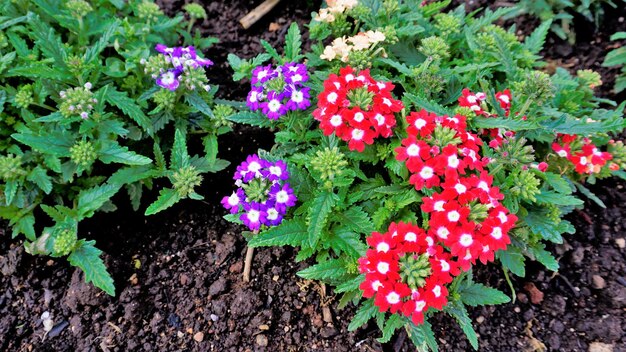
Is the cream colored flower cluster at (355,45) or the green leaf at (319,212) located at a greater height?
the cream colored flower cluster at (355,45)

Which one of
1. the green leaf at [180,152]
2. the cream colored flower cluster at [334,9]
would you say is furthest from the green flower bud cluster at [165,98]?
the cream colored flower cluster at [334,9]

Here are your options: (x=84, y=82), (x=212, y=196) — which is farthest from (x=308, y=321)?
(x=84, y=82)

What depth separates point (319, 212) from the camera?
2410mm

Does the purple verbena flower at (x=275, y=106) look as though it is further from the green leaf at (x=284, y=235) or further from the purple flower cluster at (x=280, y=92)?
the green leaf at (x=284, y=235)

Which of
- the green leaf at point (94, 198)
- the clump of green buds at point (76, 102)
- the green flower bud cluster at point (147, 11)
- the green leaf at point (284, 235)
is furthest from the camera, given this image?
the green flower bud cluster at point (147, 11)

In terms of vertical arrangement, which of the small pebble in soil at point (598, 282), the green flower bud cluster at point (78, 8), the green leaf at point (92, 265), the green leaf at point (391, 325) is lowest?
the small pebble in soil at point (598, 282)

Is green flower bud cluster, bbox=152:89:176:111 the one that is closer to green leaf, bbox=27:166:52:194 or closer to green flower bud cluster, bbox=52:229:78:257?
green leaf, bbox=27:166:52:194

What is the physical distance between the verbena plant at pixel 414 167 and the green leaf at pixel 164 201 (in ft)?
1.26

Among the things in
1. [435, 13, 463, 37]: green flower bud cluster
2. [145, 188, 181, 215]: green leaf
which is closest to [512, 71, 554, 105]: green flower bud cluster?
[435, 13, 463, 37]: green flower bud cluster

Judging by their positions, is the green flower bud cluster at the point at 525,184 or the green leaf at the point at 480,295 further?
the green leaf at the point at 480,295

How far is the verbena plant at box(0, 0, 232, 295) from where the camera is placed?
9.10 ft

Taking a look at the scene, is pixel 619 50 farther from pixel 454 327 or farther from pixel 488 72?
pixel 454 327

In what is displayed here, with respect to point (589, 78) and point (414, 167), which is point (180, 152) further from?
point (589, 78)

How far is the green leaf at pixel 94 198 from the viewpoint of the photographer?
2848 millimetres
